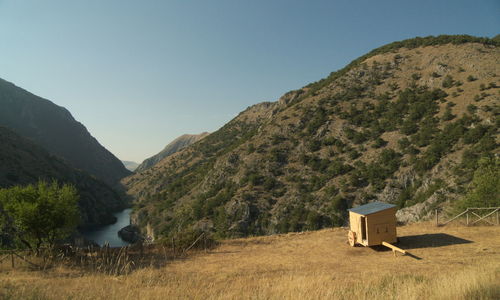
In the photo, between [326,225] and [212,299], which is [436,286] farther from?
[326,225]

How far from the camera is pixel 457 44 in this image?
176 feet

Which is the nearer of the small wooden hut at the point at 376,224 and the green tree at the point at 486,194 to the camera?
the small wooden hut at the point at 376,224

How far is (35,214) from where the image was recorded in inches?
595

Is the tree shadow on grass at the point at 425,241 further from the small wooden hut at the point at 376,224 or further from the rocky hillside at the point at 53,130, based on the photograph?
the rocky hillside at the point at 53,130

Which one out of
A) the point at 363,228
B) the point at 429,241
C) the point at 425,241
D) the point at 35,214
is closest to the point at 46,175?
the point at 35,214

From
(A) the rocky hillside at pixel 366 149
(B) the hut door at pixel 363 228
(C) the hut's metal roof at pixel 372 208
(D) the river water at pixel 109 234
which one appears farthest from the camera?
(D) the river water at pixel 109 234

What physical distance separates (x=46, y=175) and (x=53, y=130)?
10117 cm

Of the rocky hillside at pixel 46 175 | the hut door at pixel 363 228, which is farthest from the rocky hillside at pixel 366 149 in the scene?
the rocky hillside at pixel 46 175

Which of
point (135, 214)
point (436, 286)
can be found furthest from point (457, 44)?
point (135, 214)

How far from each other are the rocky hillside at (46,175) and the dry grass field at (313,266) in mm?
51137

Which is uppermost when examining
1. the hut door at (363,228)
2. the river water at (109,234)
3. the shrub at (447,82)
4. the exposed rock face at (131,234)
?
the shrub at (447,82)

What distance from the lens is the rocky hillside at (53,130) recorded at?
13075 cm

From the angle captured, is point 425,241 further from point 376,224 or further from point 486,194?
point 486,194

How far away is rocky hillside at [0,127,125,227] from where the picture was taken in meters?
54.4
